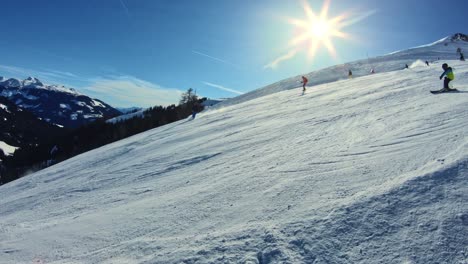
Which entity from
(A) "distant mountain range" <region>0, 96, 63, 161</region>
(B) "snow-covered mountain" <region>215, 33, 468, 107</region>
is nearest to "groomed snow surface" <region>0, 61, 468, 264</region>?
(B) "snow-covered mountain" <region>215, 33, 468, 107</region>

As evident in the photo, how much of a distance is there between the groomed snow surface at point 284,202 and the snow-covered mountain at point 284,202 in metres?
0.03

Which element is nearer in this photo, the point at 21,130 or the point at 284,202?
the point at 284,202

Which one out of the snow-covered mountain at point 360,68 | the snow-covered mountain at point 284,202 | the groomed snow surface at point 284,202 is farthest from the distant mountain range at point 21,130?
the snow-covered mountain at point 284,202

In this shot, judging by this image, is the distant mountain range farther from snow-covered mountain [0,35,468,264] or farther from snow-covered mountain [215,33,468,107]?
snow-covered mountain [0,35,468,264]

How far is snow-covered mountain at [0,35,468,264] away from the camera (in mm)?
4227

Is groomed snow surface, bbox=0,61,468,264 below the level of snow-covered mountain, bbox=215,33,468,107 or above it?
below

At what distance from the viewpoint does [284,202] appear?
5.64 m

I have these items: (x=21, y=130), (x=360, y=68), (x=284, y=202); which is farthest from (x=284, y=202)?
(x=21, y=130)

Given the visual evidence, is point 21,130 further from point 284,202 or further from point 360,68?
point 284,202

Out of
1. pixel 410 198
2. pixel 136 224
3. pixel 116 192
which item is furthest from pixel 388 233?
pixel 116 192

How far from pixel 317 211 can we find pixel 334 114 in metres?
8.37

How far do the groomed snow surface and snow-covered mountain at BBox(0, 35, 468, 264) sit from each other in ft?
0.08

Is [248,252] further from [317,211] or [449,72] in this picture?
[449,72]

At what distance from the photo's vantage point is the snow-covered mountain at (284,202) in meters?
4.23
